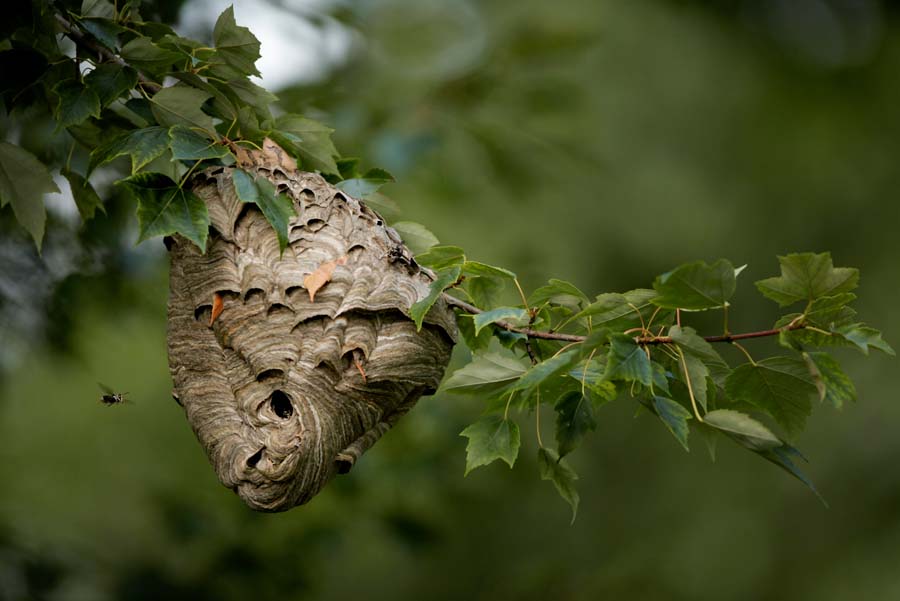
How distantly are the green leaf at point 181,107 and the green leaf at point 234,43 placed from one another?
3.5 inches

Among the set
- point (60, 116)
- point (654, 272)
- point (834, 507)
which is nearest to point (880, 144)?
point (654, 272)

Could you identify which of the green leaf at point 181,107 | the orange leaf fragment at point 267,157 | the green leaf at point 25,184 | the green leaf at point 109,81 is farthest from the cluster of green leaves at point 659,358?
the green leaf at point 25,184

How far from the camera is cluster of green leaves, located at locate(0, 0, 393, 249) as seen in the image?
59.4 inches

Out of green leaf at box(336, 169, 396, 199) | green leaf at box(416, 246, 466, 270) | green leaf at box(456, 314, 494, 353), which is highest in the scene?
green leaf at box(336, 169, 396, 199)

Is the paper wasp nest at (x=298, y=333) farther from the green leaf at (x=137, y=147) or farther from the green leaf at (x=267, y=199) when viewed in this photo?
the green leaf at (x=137, y=147)

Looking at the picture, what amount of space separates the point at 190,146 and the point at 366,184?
423 mm

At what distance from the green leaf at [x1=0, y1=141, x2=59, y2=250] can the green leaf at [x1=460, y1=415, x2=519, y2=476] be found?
2.86 feet

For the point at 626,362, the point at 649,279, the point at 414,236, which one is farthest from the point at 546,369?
the point at 649,279

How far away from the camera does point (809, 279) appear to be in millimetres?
1352

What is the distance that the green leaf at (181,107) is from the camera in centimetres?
157

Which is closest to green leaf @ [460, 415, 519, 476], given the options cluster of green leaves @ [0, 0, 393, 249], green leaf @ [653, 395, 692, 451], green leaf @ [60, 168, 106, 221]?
green leaf @ [653, 395, 692, 451]

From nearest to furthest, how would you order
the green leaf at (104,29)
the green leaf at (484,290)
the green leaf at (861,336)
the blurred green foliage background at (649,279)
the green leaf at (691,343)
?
the green leaf at (861,336) < the green leaf at (691,343) < the green leaf at (104,29) < the green leaf at (484,290) < the blurred green foliage background at (649,279)

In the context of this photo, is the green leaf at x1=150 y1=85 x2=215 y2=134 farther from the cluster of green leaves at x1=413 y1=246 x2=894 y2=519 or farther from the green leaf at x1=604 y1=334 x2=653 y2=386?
the green leaf at x1=604 y1=334 x2=653 y2=386

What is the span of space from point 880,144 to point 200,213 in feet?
21.9
